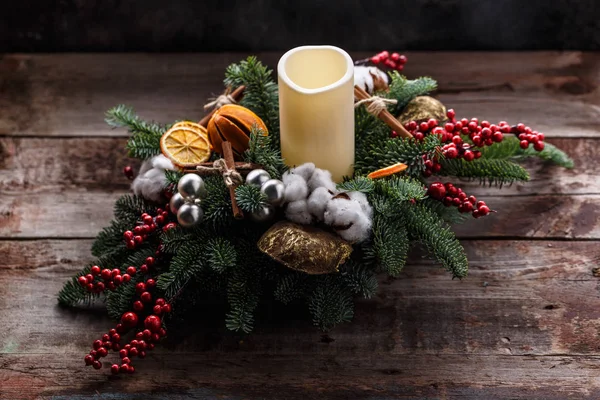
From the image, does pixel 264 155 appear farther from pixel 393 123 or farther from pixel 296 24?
pixel 296 24

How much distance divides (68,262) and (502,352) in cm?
63

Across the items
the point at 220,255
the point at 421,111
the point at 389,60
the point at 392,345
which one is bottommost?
the point at 392,345

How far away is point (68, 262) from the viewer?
3.68ft

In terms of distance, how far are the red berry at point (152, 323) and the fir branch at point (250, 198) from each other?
175 mm


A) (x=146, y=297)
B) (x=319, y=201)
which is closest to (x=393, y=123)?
(x=319, y=201)

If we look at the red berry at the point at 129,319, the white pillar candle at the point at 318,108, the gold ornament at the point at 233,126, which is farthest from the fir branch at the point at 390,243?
the red berry at the point at 129,319

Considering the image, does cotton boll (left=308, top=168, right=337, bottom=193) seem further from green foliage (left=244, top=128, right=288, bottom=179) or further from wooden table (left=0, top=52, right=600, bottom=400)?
wooden table (left=0, top=52, right=600, bottom=400)

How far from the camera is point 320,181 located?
97 centimetres

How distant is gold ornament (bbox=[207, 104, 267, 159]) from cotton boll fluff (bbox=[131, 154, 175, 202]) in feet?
0.24

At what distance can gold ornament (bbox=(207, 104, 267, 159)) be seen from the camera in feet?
3.32

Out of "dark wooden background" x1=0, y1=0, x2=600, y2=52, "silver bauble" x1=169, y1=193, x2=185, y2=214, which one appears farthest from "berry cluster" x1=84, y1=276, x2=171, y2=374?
"dark wooden background" x1=0, y1=0, x2=600, y2=52

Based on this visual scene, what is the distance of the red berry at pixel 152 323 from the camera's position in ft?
3.10

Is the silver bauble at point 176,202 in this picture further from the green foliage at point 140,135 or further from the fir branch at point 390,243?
the fir branch at point 390,243

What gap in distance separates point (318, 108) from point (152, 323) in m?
0.34
